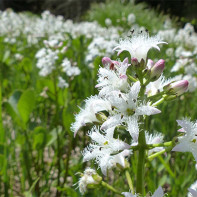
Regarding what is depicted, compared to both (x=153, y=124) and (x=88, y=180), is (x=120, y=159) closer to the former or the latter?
(x=88, y=180)

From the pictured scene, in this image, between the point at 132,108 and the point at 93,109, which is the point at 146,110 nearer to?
the point at 132,108

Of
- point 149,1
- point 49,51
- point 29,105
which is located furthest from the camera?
point 149,1

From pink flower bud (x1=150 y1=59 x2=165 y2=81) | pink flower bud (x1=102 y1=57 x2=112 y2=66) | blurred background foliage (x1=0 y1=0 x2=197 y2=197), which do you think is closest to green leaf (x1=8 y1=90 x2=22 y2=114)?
blurred background foliage (x1=0 y1=0 x2=197 y2=197)

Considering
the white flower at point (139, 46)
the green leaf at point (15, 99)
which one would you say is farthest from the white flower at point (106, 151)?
the green leaf at point (15, 99)

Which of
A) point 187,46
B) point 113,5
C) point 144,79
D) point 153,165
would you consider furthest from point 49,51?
point 113,5

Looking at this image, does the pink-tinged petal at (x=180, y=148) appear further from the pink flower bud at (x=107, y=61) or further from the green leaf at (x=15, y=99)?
the green leaf at (x=15, y=99)

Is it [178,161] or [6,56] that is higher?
[6,56]

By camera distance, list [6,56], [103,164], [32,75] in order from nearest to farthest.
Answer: [103,164] → [32,75] → [6,56]
